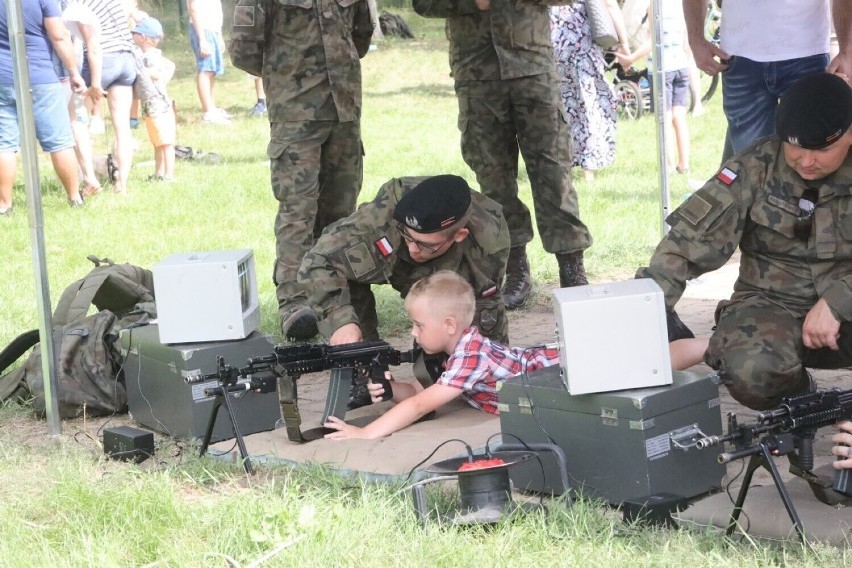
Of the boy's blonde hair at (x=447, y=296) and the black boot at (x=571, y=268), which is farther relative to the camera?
the black boot at (x=571, y=268)

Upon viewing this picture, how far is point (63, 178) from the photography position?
10875 mm

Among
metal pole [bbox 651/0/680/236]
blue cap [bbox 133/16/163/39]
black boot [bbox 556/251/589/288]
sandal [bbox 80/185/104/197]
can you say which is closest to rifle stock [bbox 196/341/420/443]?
black boot [bbox 556/251/589/288]

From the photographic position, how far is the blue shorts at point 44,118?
33.4 feet

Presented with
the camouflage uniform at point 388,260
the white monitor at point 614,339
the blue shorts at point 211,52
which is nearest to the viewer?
the white monitor at point 614,339

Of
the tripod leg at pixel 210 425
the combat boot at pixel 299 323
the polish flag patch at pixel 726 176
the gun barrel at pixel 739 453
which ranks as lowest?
the tripod leg at pixel 210 425

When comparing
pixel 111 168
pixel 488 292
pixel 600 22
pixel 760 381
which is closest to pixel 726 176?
pixel 760 381

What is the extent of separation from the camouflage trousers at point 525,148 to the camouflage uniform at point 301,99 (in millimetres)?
752

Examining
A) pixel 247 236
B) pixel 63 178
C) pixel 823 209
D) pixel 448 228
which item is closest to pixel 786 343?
pixel 823 209

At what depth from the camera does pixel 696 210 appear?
14.8 feet

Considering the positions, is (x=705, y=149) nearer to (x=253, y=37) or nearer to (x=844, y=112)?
(x=253, y=37)

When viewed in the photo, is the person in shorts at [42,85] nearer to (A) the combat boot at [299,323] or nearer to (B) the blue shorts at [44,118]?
(B) the blue shorts at [44,118]

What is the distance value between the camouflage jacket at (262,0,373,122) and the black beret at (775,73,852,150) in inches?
117

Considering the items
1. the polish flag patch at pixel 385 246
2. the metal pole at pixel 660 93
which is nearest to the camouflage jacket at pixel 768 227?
the polish flag patch at pixel 385 246

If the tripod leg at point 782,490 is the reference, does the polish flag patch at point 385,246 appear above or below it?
above
